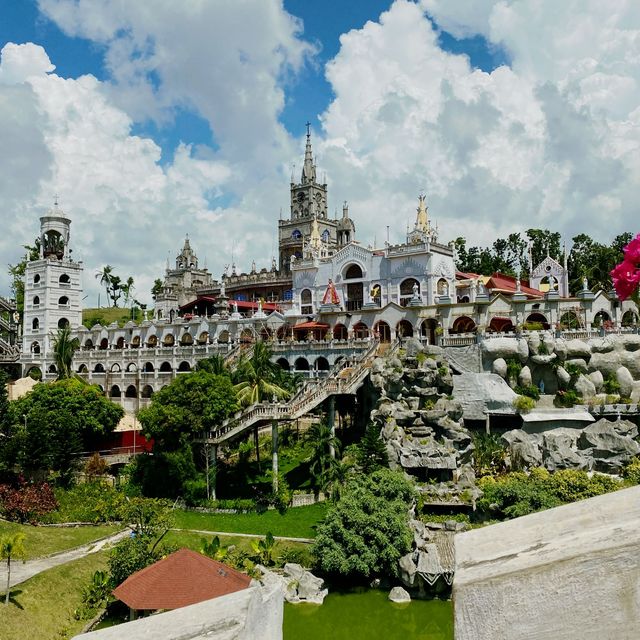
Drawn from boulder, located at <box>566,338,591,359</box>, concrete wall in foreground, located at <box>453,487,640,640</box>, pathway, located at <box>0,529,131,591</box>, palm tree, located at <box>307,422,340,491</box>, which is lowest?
pathway, located at <box>0,529,131,591</box>

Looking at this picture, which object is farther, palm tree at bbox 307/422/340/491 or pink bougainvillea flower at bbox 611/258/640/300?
palm tree at bbox 307/422/340/491

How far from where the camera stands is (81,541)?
2488 centimetres

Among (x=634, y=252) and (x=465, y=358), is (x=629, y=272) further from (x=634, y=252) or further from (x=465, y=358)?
(x=465, y=358)

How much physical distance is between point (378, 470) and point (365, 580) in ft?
17.9

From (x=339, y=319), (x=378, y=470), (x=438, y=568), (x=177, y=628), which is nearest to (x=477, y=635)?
(x=177, y=628)

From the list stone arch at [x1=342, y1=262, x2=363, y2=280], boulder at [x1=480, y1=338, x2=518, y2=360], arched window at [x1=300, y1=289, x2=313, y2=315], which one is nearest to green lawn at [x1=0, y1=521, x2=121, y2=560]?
boulder at [x1=480, y1=338, x2=518, y2=360]

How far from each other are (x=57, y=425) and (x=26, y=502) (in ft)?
19.2

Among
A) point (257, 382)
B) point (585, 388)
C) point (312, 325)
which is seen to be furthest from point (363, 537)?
point (312, 325)

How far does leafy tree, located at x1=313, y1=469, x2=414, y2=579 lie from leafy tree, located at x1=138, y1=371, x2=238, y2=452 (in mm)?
9578

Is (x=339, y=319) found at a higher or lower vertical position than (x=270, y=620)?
higher

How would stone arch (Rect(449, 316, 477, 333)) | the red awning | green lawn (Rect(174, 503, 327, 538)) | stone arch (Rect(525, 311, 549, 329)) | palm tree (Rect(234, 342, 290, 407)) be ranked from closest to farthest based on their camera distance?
green lawn (Rect(174, 503, 327, 538))
palm tree (Rect(234, 342, 290, 407))
stone arch (Rect(525, 311, 549, 329))
stone arch (Rect(449, 316, 477, 333))
the red awning

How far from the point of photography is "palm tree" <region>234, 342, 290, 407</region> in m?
33.1

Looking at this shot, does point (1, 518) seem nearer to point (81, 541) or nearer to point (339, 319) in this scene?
point (81, 541)

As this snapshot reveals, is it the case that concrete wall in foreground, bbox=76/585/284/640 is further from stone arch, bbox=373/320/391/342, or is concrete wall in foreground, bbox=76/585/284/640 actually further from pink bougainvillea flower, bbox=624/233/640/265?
stone arch, bbox=373/320/391/342
